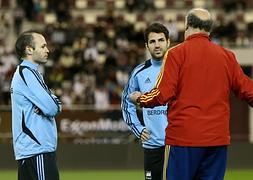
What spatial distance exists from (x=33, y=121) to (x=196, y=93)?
149 centimetres

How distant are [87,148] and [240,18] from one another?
29.9 ft

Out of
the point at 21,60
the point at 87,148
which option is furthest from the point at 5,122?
the point at 21,60

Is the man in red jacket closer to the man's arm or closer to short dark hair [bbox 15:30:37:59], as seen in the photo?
short dark hair [bbox 15:30:37:59]

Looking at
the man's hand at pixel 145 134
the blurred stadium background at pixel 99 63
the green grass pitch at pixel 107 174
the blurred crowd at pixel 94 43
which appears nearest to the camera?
the man's hand at pixel 145 134

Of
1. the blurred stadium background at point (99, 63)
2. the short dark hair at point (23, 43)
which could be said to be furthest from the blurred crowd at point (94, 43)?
the short dark hair at point (23, 43)

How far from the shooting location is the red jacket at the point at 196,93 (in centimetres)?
671

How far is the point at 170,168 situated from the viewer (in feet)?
22.5

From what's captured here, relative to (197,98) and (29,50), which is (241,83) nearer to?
(197,98)

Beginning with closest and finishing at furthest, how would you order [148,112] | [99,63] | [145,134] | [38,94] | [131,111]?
[38,94]
[145,134]
[148,112]
[131,111]
[99,63]

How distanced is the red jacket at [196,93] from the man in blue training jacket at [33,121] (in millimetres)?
1014

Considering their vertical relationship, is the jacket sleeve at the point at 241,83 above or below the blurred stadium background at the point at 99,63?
above

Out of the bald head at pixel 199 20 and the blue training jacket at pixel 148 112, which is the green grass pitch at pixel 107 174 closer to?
the blue training jacket at pixel 148 112

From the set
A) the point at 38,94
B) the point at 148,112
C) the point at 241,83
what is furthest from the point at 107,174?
the point at 241,83

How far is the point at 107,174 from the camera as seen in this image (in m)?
16.9
